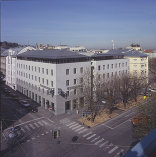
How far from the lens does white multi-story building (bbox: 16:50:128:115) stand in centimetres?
3147

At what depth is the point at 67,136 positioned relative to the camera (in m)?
23.2

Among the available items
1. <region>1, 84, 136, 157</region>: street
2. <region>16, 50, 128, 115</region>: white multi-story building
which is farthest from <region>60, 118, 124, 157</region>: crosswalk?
<region>16, 50, 128, 115</region>: white multi-story building

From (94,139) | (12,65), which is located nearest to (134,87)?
(94,139)

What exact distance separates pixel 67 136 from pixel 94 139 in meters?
3.59

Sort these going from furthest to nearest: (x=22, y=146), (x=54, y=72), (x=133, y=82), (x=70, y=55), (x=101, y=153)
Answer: (x=133, y=82)
(x=70, y=55)
(x=54, y=72)
(x=22, y=146)
(x=101, y=153)

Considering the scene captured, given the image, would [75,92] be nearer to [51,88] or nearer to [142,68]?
[51,88]

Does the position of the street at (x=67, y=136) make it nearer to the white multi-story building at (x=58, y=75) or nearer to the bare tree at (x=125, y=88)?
the bare tree at (x=125, y=88)

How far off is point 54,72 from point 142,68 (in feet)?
102

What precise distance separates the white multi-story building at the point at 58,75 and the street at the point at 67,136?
3.12 meters

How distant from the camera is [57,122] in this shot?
28.1 meters

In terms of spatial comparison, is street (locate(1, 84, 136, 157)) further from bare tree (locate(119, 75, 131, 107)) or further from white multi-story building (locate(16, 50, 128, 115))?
white multi-story building (locate(16, 50, 128, 115))

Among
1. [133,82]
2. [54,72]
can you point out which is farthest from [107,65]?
[54,72]

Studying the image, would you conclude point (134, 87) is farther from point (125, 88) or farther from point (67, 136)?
point (67, 136)

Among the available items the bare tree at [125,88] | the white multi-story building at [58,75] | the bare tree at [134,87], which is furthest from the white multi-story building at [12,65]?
the bare tree at [134,87]
